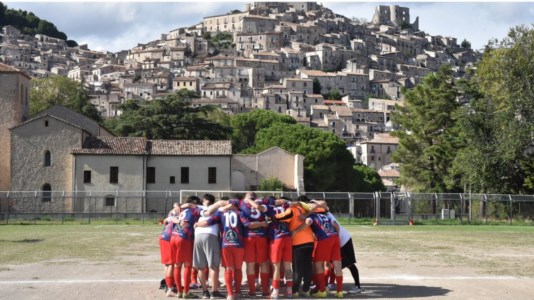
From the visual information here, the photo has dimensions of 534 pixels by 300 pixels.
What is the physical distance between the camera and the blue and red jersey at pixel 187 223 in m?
14.2

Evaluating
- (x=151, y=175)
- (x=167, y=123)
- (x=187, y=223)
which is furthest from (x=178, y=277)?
(x=167, y=123)

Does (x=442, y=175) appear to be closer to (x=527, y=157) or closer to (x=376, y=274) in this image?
(x=527, y=157)

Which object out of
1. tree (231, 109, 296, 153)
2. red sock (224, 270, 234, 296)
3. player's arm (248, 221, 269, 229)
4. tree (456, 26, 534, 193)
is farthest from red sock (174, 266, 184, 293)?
tree (231, 109, 296, 153)

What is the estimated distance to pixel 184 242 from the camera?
14.2 meters

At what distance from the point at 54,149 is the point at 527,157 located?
1257 inches

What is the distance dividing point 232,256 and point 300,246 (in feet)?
4.09

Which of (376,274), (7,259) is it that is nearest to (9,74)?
(7,259)

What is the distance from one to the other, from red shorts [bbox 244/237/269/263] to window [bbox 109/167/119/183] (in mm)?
46572

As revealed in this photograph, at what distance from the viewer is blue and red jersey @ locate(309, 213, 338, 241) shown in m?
14.5

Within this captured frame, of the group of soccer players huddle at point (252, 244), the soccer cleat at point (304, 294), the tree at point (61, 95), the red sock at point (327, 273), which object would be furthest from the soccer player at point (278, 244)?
the tree at point (61, 95)

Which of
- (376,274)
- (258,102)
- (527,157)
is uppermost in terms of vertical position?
(258,102)

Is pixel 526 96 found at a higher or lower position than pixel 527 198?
higher

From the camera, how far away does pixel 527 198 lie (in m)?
46.7

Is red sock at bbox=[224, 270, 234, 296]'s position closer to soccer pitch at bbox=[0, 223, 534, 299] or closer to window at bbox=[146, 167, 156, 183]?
soccer pitch at bbox=[0, 223, 534, 299]
